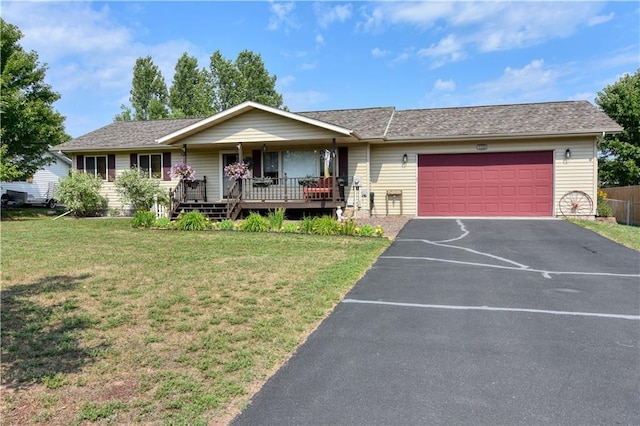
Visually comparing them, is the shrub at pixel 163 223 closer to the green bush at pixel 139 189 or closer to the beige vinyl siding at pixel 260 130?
the green bush at pixel 139 189

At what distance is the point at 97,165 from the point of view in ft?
63.9

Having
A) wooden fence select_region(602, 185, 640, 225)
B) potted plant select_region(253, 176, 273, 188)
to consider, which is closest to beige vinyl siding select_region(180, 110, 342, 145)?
potted plant select_region(253, 176, 273, 188)


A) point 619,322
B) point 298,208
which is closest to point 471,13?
point 298,208

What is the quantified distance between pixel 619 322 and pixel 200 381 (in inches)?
170

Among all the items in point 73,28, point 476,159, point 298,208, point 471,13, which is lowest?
point 298,208

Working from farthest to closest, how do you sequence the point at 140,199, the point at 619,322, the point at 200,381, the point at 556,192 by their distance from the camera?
1. the point at 140,199
2. the point at 556,192
3. the point at 619,322
4. the point at 200,381

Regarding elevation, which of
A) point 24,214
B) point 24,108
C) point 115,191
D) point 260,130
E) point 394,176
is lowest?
point 24,214

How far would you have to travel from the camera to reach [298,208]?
15.7m

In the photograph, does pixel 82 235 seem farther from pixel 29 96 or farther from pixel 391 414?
pixel 29 96

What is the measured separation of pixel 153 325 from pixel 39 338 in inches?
38.5

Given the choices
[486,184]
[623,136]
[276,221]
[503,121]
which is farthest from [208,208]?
Result: [623,136]

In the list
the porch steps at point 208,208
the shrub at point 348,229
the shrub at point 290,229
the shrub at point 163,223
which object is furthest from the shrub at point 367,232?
the porch steps at point 208,208

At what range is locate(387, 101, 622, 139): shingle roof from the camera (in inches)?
576

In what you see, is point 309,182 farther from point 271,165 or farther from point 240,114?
point 240,114
